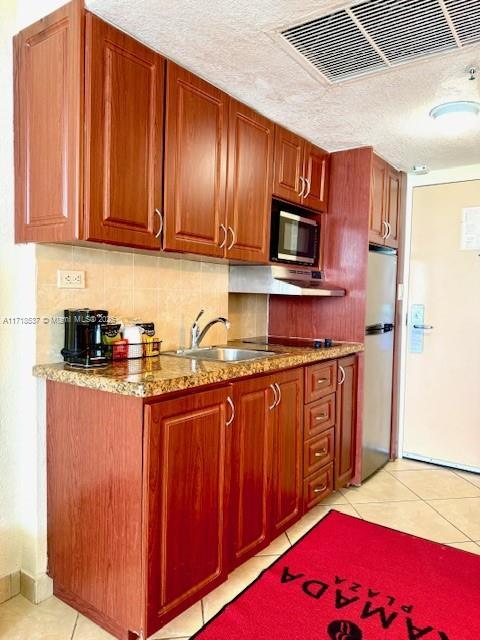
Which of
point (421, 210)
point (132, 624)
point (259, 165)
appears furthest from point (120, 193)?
point (421, 210)

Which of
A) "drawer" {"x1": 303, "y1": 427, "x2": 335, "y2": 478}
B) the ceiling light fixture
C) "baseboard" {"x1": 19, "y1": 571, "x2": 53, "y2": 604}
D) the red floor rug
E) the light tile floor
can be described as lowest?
the light tile floor

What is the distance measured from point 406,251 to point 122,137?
2573mm

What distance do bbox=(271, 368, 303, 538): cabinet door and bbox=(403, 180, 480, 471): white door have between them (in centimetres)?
160

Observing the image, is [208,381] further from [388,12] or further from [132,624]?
[388,12]

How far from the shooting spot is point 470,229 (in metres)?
3.34

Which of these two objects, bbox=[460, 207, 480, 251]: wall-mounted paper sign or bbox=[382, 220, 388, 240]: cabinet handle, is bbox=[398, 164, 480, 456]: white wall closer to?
bbox=[460, 207, 480, 251]: wall-mounted paper sign

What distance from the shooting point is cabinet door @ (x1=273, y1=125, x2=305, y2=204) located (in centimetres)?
257

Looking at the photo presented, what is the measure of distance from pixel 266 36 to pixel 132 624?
215 centimetres

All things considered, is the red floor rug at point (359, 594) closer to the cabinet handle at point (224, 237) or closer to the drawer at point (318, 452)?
the drawer at point (318, 452)

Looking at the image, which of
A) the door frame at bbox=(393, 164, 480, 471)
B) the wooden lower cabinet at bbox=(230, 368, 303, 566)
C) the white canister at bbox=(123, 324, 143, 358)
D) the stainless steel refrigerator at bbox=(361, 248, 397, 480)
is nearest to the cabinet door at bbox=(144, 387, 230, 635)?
the wooden lower cabinet at bbox=(230, 368, 303, 566)

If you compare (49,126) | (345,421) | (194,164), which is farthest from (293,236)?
(49,126)

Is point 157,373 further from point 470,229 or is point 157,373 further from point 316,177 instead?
point 470,229

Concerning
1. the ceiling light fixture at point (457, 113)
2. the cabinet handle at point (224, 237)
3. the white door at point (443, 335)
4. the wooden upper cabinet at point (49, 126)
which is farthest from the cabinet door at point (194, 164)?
the white door at point (443, 335)

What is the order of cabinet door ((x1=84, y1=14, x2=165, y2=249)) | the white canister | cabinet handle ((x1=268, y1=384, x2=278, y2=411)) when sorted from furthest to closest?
cabinet handle ((x1=268, y1=384, x2=278, y2=411))
the white canister
cabinet door ((x1=84, y1=14, x2=165, y2=249))
